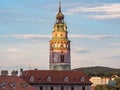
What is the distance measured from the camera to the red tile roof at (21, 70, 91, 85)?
4781 inches

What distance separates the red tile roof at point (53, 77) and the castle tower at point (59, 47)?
155 ft

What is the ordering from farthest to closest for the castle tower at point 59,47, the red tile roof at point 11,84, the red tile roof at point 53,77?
the castle tower at point 59,47
the red tile roof at point 53,77
the red tile roof at point 11,84

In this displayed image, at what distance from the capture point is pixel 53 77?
402ft

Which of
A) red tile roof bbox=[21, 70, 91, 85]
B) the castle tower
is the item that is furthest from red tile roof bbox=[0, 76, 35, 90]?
the castle tower

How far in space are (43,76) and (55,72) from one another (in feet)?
10.6

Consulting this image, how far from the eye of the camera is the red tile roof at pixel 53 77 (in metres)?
121

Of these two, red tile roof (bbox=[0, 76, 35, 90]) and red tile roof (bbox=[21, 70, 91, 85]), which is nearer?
red tile roof (bbox=[0, 76, 35, 90])

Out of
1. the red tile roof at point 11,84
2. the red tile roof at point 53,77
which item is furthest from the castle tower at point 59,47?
the red tile roof at point 11,84

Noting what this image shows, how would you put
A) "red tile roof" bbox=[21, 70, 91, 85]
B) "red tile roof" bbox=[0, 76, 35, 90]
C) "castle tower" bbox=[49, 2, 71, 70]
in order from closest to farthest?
1. "red tile roof" bbox=[0, 76, 35, 90]
2. "red tile roof" bbox=[21, 70, 91, 85]
3. "castle tower" bbox=[49, 2, 71, 70]

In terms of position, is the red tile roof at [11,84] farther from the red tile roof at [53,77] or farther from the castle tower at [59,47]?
the castle tower at [59,47]

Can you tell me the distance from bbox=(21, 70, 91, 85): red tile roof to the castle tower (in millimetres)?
47133

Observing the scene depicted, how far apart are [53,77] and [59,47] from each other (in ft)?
180

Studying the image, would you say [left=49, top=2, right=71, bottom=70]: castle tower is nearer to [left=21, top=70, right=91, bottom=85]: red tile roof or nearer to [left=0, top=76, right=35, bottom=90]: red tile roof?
[left=21, top=70, right=91, bottom=85]: red tile roof

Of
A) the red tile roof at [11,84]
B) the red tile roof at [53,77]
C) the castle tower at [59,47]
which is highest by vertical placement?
the castle tower at [59,47]
